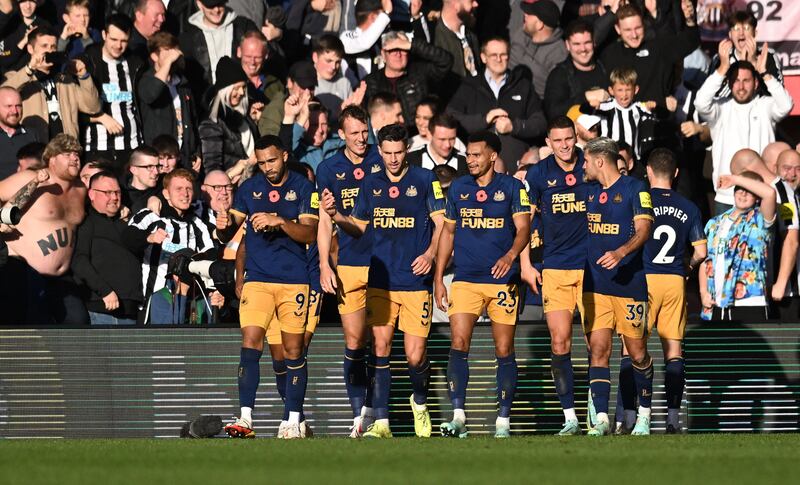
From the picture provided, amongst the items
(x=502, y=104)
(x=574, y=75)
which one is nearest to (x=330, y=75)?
(x=502, y=104)

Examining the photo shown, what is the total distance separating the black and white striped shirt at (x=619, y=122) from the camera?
56.1 ft

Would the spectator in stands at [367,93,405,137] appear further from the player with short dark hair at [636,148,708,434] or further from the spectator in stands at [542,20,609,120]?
the player with short dark hair at [636,148,708,434]

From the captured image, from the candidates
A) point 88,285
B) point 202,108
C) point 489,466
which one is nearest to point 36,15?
point 202,108

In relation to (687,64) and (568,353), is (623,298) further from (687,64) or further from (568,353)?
(687,64)

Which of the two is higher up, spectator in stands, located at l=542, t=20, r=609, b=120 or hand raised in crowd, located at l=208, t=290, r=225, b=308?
spectator in stands, located at l=542, t=20, r=609, b=120

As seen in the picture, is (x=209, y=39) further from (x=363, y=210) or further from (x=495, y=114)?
(x=363, y=210)

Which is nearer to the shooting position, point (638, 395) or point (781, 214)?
point (638, 395)

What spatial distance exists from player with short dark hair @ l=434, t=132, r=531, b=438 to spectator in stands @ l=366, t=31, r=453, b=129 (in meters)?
4.05

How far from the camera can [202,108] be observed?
18.0 m

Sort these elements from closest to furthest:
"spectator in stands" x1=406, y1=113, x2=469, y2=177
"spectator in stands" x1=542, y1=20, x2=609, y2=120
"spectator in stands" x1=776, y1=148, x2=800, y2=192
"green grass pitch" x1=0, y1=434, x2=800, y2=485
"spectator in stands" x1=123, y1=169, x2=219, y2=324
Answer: "green grass pitch" x1=0, y1=434, x2=800, y2=485 < "spectator in stands" x1=123, y1=169, x2=219, y2=324 < "spectator in stands" x1=406, y1=113, x2=469, y2=177 < "spectator in stands" x1=776, y1=148, x2=800, y2=192 < "spectator in stands" x1=542, y1=20, x2=609, y2=120

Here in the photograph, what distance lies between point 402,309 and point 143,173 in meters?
4.14

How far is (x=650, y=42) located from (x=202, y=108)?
538 cm

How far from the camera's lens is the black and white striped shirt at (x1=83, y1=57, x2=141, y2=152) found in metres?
17.2

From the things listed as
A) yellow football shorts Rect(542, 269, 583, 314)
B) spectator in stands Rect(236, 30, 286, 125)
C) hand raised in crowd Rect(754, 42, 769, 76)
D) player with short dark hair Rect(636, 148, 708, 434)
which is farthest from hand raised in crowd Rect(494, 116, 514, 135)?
yellow football shorts Rect(542, 269, 583, 314)
